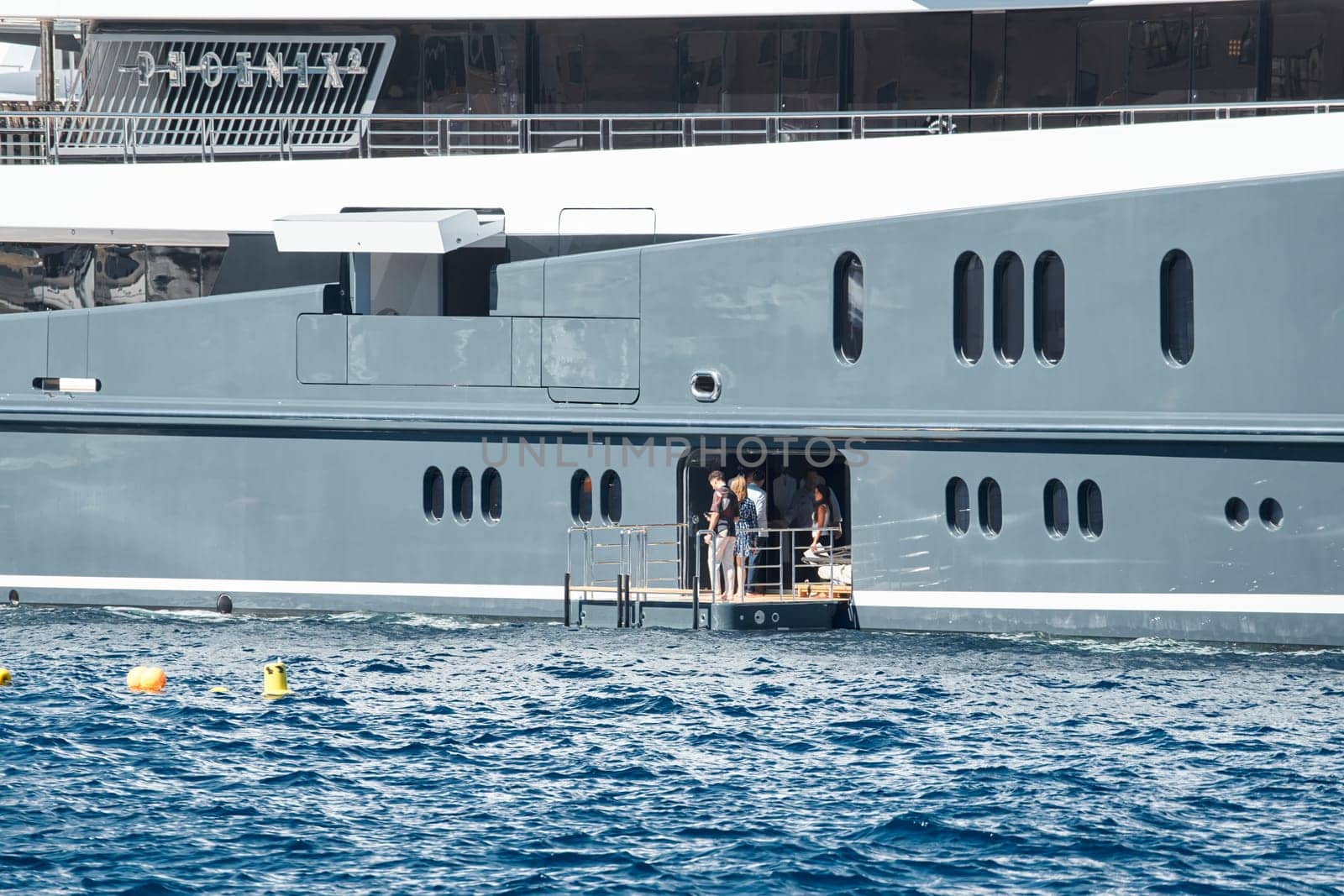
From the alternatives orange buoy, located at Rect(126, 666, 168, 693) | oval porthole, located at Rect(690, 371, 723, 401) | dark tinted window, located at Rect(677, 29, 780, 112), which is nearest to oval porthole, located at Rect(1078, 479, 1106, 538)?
oval porthole, located at Rect(690, 371, 723, 401)

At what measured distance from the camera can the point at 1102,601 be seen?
46.1 ft

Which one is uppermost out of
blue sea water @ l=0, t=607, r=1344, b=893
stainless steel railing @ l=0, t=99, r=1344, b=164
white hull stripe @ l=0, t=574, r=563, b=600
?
stainless steel railing @ l=0, t=99, r=1344, b=164

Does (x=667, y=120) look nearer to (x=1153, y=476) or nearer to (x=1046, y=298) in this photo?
(x=1046, y=298)

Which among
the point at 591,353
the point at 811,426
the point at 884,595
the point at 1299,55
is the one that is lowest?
the point at 884,595

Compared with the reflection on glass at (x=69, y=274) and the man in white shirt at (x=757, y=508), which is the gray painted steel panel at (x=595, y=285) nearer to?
the man in white shirt at (x=757, y=508)

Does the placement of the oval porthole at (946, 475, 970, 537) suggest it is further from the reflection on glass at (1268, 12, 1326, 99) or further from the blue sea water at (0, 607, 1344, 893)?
the reflection on glass at (1268, 12, 1326, 99)

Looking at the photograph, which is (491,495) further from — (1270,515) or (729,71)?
(1270,515)

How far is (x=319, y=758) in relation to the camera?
11.7 meters

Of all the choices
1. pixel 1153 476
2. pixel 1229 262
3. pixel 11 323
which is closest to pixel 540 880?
pixel 1153 476

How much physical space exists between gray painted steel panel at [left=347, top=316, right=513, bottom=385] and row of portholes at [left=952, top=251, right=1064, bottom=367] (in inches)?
141

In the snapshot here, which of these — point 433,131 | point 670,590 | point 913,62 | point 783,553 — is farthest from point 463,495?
point 913,62

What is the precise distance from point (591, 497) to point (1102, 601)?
4030mm

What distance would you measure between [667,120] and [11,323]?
5.80 metres

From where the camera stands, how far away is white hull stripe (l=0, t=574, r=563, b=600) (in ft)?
49.7
